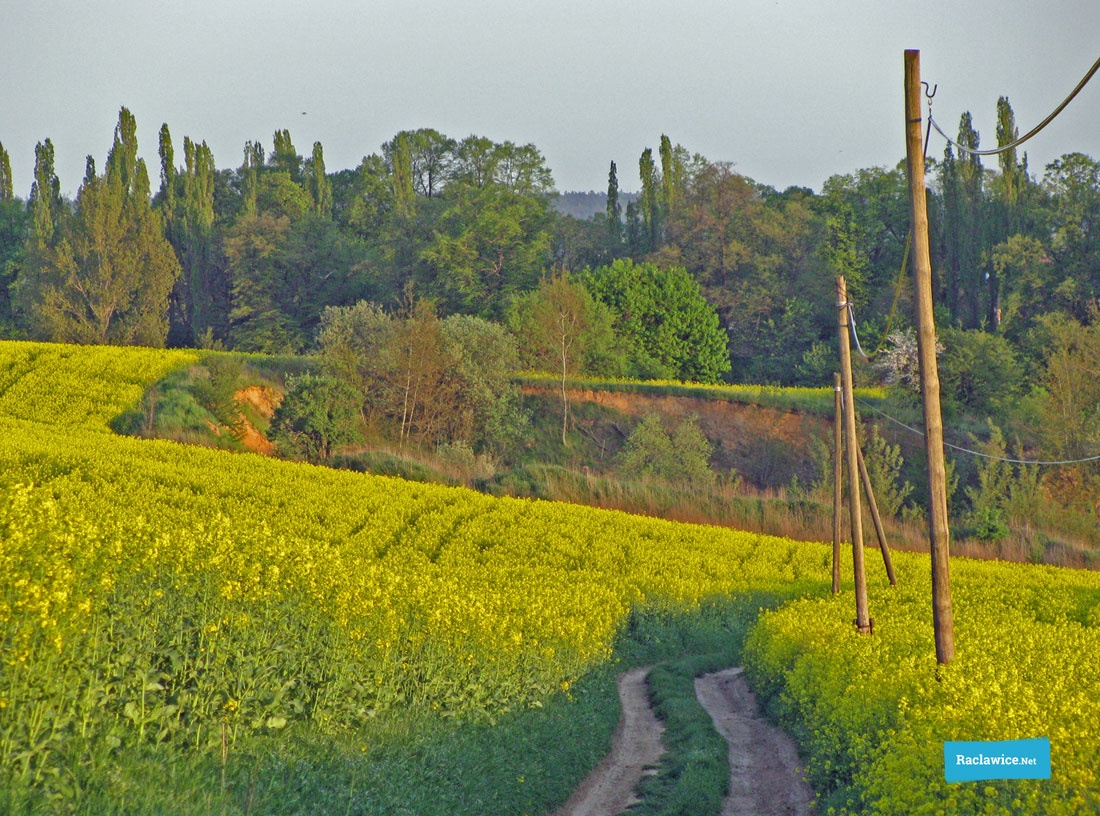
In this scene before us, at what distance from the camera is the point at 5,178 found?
95.2m

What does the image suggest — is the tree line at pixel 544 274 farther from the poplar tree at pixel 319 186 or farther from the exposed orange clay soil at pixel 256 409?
the exposed orange clay soil at pixel 256 409

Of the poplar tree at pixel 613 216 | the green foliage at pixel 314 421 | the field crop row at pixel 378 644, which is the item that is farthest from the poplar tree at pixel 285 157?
the field crop row at pixel 378 644

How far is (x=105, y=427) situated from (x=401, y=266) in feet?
142

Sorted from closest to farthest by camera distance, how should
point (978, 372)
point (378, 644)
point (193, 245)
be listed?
point (378, 644) < point (978, 372) < point (193, 245)

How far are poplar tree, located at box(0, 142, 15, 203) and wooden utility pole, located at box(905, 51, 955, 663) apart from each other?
101m

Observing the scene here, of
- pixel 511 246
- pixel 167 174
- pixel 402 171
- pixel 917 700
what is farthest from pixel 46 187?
pixel 917 700

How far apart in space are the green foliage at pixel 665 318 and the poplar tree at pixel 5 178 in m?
59.1

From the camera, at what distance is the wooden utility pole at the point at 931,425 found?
11664 millimetres

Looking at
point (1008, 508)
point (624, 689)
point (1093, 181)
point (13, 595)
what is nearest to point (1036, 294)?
point (1093, 181)

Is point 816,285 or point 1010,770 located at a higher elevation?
point 816,285

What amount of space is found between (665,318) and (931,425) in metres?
64.3

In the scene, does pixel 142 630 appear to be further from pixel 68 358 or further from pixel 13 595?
pixel 68 358

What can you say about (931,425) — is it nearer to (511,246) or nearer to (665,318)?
(665,318)

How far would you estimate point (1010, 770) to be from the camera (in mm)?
7426
